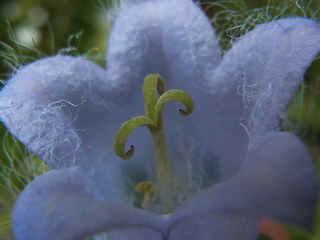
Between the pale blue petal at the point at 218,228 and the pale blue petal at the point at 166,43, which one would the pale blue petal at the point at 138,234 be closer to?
the pale blue petal at the point at 218,228

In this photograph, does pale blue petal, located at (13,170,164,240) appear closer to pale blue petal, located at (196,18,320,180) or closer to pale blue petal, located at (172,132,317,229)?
pale blue petal, located at (172,132,317,229)

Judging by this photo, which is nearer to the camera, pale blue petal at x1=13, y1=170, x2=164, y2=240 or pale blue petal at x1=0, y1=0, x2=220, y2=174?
pale blue petal at x1=13, y1=170, x2=164, y2=240

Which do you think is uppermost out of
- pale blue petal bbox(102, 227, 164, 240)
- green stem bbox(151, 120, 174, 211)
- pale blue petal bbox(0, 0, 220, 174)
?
pale blue petal bbox(0, 0, 220, 174)


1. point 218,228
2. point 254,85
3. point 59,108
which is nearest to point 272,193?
point 218,228

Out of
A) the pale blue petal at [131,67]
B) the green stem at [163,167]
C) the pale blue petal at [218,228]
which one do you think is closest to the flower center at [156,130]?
the green stem at [163,167]

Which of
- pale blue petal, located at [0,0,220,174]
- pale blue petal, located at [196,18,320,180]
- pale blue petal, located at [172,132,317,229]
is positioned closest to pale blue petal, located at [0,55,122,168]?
pale blue petal, located at [0,0,220,174]

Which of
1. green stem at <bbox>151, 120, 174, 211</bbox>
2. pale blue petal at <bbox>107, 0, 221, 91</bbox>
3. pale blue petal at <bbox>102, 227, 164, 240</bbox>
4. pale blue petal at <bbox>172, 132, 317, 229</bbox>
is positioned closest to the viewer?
pale blue petal at <bbox>172, 132, 317, 229</bbox>

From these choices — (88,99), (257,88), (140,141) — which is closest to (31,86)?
(88,99)
